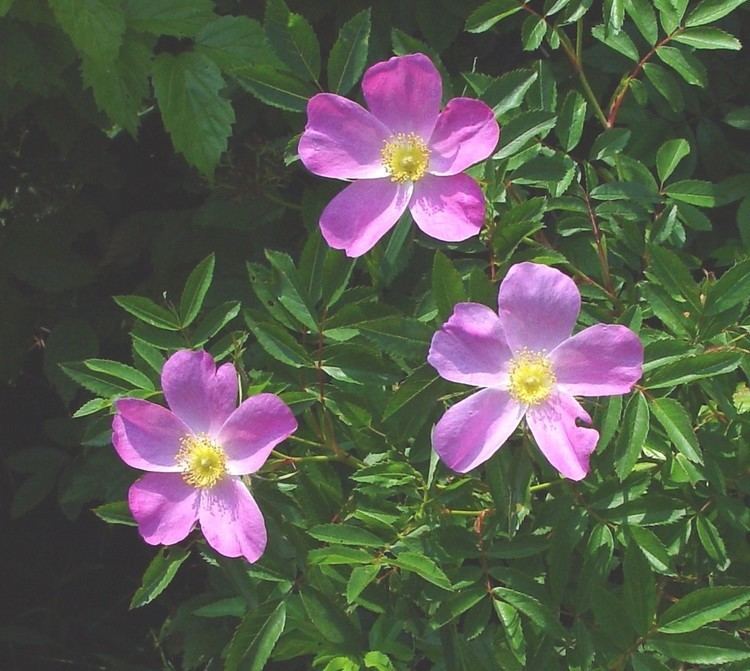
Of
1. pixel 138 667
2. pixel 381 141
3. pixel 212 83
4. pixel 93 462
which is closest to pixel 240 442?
pixel 381 141

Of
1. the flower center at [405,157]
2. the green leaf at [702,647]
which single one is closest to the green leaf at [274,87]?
the flower center at [405,157]

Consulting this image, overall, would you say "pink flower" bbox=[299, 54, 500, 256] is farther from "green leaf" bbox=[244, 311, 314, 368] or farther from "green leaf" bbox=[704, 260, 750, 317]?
"green leaf" bbox=[704, 260, 750, 317]

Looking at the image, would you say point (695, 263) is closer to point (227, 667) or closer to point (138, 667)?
point (227, 667)

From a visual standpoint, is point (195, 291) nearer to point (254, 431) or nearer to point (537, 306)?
point (254, 431)

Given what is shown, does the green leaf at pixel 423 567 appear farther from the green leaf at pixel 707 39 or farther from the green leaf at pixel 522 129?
the green leaf at pixel 707 39

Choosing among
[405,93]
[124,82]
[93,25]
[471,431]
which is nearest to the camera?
[471,431]

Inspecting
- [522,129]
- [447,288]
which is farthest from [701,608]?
[522,129]
